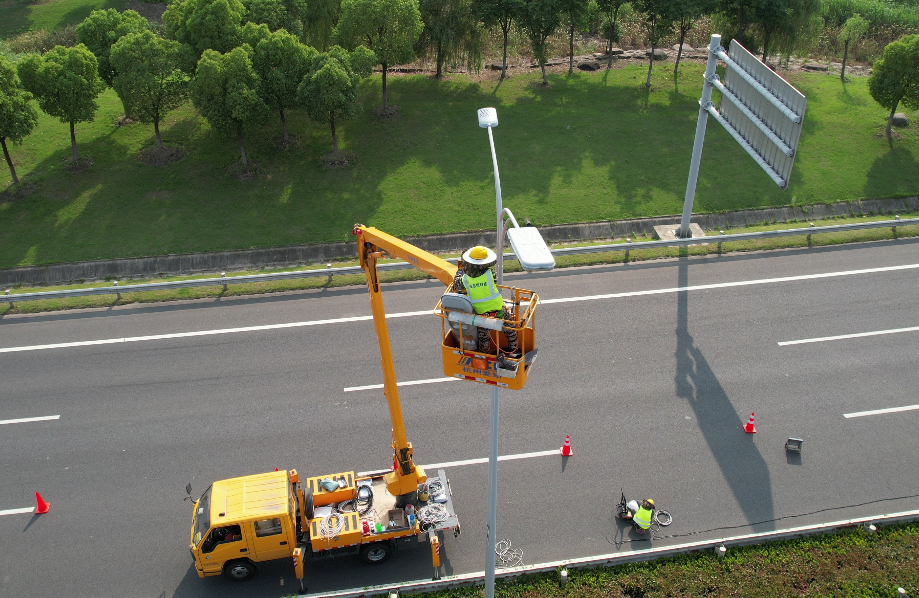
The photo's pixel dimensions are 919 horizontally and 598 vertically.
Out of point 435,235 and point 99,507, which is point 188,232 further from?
point 99,507

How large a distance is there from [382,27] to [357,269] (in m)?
15.1

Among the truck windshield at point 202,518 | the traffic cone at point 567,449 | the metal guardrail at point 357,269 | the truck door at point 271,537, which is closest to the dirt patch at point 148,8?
the metal guardrail at point 357,269

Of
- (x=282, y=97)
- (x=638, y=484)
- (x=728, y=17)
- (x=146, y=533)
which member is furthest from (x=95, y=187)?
(x=728, y=17)

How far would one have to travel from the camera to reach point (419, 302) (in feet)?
89.7

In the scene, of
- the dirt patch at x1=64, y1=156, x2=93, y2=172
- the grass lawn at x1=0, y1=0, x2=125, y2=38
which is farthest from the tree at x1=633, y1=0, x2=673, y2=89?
the grass lawn at x1=0, y1=0, x2=125, y2=38

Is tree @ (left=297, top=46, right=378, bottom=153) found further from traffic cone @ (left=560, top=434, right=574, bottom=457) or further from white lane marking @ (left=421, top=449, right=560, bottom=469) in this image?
traffic cone @ (left=560, top=434, right=574, bottom=457)

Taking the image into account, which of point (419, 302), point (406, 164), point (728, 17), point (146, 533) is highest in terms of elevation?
point (728, 17)

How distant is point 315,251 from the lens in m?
31.8

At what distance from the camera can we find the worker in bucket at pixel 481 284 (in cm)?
1400

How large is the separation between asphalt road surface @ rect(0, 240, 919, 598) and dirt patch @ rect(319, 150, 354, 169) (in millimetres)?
10665

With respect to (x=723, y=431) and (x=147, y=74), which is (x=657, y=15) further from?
(x=723, y=431)

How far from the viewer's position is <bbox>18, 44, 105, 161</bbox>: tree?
33.2 metres

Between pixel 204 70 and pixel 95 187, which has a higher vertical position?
pixel 204 70

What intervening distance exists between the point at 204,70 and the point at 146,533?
2133 cm
